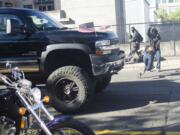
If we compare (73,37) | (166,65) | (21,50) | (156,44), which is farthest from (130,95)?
(166,65)

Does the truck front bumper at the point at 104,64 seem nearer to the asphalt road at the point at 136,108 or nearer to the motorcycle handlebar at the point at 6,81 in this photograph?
the asphalt road at the point at 136,108

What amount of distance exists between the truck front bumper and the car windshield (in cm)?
120

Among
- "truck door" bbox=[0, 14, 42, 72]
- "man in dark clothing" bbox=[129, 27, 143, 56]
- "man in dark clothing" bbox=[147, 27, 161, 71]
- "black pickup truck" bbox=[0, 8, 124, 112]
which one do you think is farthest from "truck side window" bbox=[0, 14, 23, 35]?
"man in dark clothing" bbox=[129, 27, 143, 56]

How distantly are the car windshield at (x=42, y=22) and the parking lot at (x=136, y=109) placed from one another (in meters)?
1.70

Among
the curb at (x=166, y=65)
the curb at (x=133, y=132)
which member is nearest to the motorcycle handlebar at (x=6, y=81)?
the curb at (x=133, y=132)

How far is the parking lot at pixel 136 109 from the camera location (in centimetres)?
796

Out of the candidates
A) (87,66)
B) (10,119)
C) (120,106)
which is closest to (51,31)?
(87,66)

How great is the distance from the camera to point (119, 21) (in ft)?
111

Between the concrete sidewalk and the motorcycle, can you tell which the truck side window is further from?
the concrete sidewalk

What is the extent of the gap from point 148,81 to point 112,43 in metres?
4.62

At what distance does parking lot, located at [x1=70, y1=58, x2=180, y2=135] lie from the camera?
796 cm

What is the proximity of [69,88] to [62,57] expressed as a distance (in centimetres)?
59

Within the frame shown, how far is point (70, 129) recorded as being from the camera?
5.19m

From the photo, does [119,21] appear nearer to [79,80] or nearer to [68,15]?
[68,15]
